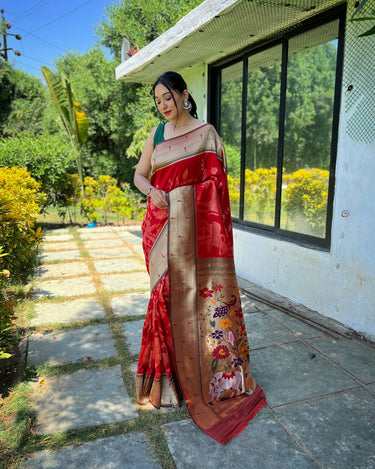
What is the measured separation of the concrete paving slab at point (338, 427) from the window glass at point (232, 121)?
12.5ft

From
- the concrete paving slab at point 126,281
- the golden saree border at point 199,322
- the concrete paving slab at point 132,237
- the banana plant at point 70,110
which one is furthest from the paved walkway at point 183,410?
the banana plant at point 70,110

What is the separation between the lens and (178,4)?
9000mm

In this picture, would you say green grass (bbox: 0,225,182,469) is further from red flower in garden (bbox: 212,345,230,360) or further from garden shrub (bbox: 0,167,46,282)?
garden shrub (bbox: 0,167,46,282)

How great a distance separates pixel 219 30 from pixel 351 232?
246 cm

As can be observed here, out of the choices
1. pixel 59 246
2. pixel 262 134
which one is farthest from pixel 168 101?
pixel 262 134

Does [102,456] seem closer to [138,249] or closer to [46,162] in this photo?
[138,249]

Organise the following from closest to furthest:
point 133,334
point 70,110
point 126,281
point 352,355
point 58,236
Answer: point 352,355
point 133,334
point 126,281
point 58,236
point 70,110

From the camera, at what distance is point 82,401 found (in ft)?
7.18

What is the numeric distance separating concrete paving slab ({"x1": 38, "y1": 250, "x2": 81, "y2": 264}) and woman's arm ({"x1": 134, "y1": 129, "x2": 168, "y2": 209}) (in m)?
3.64

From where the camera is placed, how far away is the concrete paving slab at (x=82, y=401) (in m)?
2.01

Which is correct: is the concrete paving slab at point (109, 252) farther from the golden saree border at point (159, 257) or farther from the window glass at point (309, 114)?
the golden saree border at point (159, 257)

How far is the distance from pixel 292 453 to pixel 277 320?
1679mm

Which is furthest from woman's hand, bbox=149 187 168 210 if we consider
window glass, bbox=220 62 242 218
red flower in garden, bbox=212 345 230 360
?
window glass, bbox=220 62 242 218

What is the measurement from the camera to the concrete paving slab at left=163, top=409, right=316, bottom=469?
1.70 m
